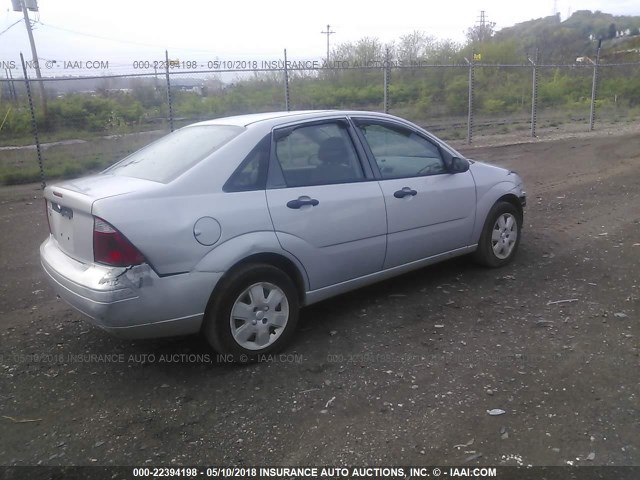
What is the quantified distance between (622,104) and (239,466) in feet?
86.9

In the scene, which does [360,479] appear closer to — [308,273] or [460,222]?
[308,273]

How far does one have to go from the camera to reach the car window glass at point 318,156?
167 inches

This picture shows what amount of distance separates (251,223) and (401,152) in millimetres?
1716

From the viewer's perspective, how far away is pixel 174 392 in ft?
12.2

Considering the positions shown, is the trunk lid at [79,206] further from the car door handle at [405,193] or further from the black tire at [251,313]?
the car door handle at [405,193]

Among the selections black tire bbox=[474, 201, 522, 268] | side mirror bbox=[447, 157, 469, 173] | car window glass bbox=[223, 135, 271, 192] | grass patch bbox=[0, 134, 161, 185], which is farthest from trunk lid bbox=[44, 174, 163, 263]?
grass patch bbox=[0, 134, 161, 185]

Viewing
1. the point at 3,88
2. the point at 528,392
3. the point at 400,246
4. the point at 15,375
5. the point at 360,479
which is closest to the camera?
the point at 360,479

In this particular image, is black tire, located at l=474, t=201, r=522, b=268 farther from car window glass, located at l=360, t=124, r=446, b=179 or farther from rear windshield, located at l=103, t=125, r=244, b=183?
rear windshield, located at l=103, t=125, r=244, b=183

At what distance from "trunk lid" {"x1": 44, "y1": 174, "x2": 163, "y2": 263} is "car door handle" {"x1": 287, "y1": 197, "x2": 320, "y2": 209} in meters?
0.89

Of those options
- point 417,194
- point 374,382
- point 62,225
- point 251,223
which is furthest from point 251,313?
point 417,194

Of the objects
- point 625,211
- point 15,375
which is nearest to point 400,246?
point 15,375

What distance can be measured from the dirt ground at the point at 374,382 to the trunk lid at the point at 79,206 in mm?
888

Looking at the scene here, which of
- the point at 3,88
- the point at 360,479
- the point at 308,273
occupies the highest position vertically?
the point at 3,88

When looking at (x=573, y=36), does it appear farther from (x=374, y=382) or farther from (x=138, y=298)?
(x=138, y=298)
